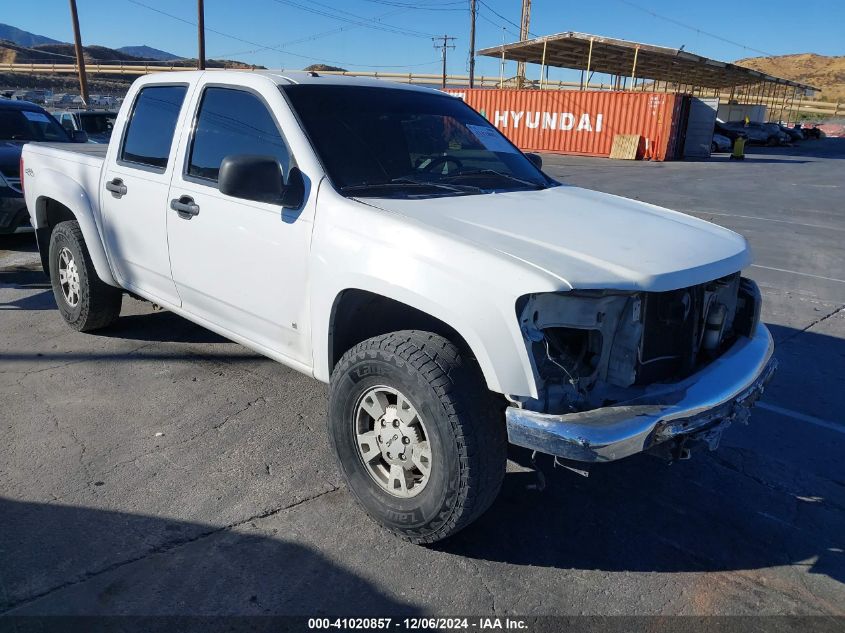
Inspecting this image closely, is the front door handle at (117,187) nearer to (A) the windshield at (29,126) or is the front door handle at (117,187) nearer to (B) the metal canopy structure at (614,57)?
(A) the windshield at (29,126)

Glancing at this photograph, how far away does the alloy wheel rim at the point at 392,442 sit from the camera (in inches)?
110

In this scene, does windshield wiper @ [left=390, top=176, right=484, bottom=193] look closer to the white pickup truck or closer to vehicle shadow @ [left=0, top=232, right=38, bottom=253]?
the white pickup truck

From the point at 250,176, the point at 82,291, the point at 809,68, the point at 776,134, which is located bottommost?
the point at 82,291

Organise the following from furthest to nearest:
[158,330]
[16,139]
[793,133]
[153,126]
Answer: [793,133]
[16,139]
[158,330]
[153,126]

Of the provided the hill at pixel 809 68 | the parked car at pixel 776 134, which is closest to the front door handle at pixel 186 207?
the parked car at pixel 776 134

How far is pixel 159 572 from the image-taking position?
267 cm

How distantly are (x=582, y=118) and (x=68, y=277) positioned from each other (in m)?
27.9

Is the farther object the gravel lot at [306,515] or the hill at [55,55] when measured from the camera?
the hill at [55,55]

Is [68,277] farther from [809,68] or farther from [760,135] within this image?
[809,68]

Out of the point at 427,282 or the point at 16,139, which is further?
the point at 16,139

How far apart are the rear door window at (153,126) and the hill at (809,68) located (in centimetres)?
12328

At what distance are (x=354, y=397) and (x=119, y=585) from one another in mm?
1167

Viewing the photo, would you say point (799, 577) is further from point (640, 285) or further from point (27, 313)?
point (27, 313)

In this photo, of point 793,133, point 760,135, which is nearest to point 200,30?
point 760,135
